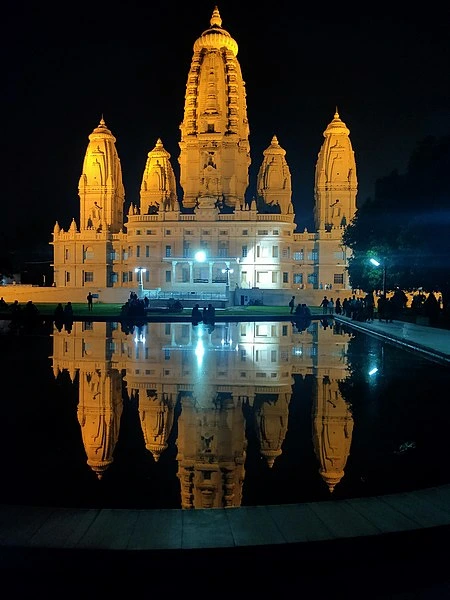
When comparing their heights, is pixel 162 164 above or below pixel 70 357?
above

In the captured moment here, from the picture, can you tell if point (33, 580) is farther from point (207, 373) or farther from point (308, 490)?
point (207, 373)

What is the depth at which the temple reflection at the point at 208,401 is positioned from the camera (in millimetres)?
7793

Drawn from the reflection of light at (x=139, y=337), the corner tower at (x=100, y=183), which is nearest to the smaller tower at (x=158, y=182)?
the corner tower at (x=100, y=183)

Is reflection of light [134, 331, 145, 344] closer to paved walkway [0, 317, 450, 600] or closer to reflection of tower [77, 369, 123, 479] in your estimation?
reflection of tower [77, 369, 123, 479]

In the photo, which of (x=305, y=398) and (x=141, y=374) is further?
(x=141, y=374)

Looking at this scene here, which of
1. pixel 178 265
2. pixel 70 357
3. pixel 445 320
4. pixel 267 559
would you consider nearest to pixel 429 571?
pixel 267 559

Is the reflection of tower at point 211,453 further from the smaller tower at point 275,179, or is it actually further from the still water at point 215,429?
the smaller tower at point 275,179

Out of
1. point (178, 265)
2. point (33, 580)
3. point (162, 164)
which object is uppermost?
point (162, 164)

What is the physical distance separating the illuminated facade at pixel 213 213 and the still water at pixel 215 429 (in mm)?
64977

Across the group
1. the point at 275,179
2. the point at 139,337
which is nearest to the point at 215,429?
the point at 139,337

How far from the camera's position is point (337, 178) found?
9144cm

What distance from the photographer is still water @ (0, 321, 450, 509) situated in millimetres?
6969

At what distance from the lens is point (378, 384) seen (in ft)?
47.3

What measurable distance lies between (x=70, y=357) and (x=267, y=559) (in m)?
14.4
